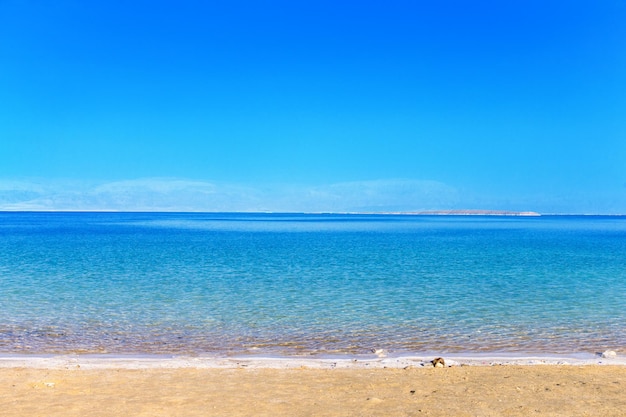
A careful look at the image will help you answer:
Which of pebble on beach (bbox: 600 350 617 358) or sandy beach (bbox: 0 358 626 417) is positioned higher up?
sandy beach (bbox: 0 358 626 417)

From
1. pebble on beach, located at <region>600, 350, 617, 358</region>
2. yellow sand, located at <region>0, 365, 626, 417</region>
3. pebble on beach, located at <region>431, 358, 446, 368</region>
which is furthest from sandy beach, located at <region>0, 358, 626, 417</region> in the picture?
pebble on beach, located at <region>600, 350, 617, 358</region>

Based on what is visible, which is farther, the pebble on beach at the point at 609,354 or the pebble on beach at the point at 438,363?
the pebble on beach at the point at 609,354

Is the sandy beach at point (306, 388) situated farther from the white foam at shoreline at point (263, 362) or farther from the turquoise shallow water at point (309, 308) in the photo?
the turquoise shallow water at point (309, 308)

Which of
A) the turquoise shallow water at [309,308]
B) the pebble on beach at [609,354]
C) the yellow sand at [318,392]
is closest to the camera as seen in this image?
the yellow sand at [318,392]

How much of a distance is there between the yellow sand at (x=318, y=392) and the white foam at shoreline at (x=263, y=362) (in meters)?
0.42

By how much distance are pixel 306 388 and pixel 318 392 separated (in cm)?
31

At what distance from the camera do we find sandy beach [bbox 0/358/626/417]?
904 centimetres

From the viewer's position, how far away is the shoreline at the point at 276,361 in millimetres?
12039

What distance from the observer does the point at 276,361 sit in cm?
1257

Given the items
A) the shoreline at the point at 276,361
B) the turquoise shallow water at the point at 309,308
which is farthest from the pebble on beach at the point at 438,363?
the turquoise shallow water at the point at 309,308

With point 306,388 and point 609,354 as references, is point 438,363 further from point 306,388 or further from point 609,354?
point 609,354

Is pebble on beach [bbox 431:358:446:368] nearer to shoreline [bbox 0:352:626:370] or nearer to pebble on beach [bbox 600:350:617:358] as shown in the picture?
shoreline [bbox 0:352:626:370]

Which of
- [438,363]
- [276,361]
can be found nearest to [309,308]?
[276,361]

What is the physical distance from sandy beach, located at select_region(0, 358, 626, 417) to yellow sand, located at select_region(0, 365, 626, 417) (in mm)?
17
